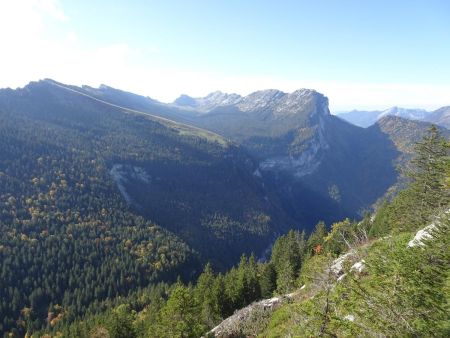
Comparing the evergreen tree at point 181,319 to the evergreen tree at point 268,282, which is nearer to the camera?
the evergreen tree at point 181,319

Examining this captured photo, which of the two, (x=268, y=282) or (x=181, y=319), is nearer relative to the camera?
(x=181, y=319)

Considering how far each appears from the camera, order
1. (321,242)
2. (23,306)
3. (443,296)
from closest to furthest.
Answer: (443,296)
(321,242)
(23,306)

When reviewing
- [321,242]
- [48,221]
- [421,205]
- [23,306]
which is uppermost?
[421,205]

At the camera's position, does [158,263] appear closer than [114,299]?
No

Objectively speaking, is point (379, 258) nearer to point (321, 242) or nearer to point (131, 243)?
point (321, 242)

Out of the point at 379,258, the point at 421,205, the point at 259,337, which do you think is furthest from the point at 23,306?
the point at 379,258

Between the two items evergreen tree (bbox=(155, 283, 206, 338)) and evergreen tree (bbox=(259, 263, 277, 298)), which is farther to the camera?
evergreen tree (bbox=(259, 263, 277, 298))

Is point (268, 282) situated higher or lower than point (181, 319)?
lower

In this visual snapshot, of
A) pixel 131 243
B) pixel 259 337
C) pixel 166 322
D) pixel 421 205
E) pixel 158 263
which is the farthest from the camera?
pixel 131 243

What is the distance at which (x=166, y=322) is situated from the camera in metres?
50.2

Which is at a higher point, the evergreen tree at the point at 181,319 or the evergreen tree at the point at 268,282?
the evergreen tree at the point at 181,319

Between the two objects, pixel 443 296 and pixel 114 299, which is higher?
pixel 443 296

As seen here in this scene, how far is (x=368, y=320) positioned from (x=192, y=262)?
175038mm

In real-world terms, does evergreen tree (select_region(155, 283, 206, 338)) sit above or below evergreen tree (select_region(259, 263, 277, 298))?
above
